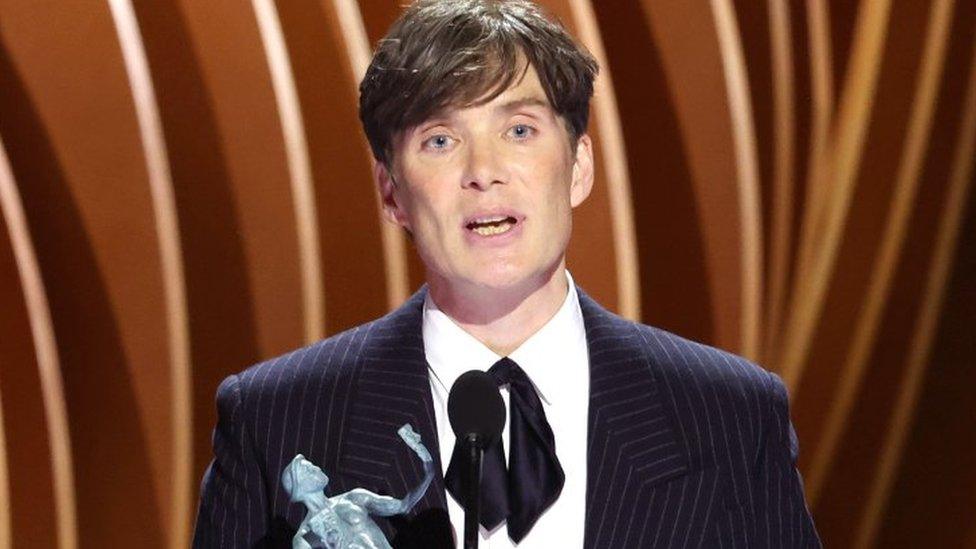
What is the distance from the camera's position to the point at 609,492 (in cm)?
176

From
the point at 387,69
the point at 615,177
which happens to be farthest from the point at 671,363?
the point at 615,177

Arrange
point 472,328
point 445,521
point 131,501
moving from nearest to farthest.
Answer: point 445,521, point 472,328, point 131,501

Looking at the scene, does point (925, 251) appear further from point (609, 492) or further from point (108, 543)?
point (108, 543)

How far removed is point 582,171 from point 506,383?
0.31 m

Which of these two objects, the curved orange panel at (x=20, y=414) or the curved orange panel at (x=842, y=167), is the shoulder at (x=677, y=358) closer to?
the curved orange panel at (x=842, y=167)

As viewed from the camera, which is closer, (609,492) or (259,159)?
(609,492)

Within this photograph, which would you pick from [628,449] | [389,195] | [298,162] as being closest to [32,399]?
[298,162]

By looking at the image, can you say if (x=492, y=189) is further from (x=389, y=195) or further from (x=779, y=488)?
(x=779, y=488)

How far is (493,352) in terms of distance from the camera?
1.83 m

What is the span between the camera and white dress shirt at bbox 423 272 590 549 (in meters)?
1.76

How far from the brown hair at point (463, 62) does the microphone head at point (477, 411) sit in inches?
19.0

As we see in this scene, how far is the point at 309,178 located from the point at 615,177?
0.53m

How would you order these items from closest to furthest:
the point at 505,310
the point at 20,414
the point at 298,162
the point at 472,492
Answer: the point at 472,492 → the point at 505,310 → the point at 20,414 → the point at 298,162

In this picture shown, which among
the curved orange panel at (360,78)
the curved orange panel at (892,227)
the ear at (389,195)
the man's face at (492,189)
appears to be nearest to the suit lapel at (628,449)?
the man's face at (492,189)
